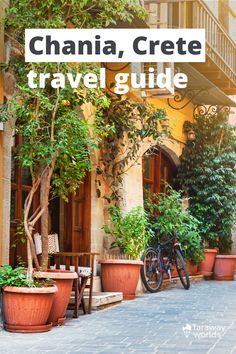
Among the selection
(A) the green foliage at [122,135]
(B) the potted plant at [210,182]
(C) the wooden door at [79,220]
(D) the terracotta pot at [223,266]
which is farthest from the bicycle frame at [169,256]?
(D) the terracotta pot at [223,266]

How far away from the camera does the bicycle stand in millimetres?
13109

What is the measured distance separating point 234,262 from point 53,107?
29.4 feet

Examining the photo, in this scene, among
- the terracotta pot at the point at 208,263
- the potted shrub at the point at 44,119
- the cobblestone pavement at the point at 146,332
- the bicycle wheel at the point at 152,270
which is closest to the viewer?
the cobblestone pavement at the point at 146,332

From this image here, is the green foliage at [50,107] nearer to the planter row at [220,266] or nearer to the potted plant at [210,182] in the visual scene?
the potted plant at [210,182]

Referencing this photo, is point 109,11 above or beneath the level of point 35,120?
above

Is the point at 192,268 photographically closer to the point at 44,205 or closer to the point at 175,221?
the point at 175,221

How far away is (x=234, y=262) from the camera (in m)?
16.9

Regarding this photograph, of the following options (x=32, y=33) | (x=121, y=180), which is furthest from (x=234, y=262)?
(x=32, y=33)

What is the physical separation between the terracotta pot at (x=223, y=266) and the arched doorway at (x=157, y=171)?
193 centimetres

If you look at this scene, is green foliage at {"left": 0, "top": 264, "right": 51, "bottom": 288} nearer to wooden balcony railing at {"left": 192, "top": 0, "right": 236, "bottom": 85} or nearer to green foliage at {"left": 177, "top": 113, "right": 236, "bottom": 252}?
wooden balcony railing at {"left": 192, "top": 0, "right": 236, "bottom": 85}

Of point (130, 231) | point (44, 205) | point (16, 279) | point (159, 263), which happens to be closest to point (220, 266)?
point (159, 263)

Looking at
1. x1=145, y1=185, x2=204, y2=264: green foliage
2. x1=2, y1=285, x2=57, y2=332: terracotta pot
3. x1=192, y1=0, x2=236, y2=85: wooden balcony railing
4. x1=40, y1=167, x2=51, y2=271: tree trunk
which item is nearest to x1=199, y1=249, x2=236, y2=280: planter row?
x1=145, y1=185, x2=204, y2=264: green foliage

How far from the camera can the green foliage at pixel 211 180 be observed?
1648 centimetres

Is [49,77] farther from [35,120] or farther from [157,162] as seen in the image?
[157,162]
